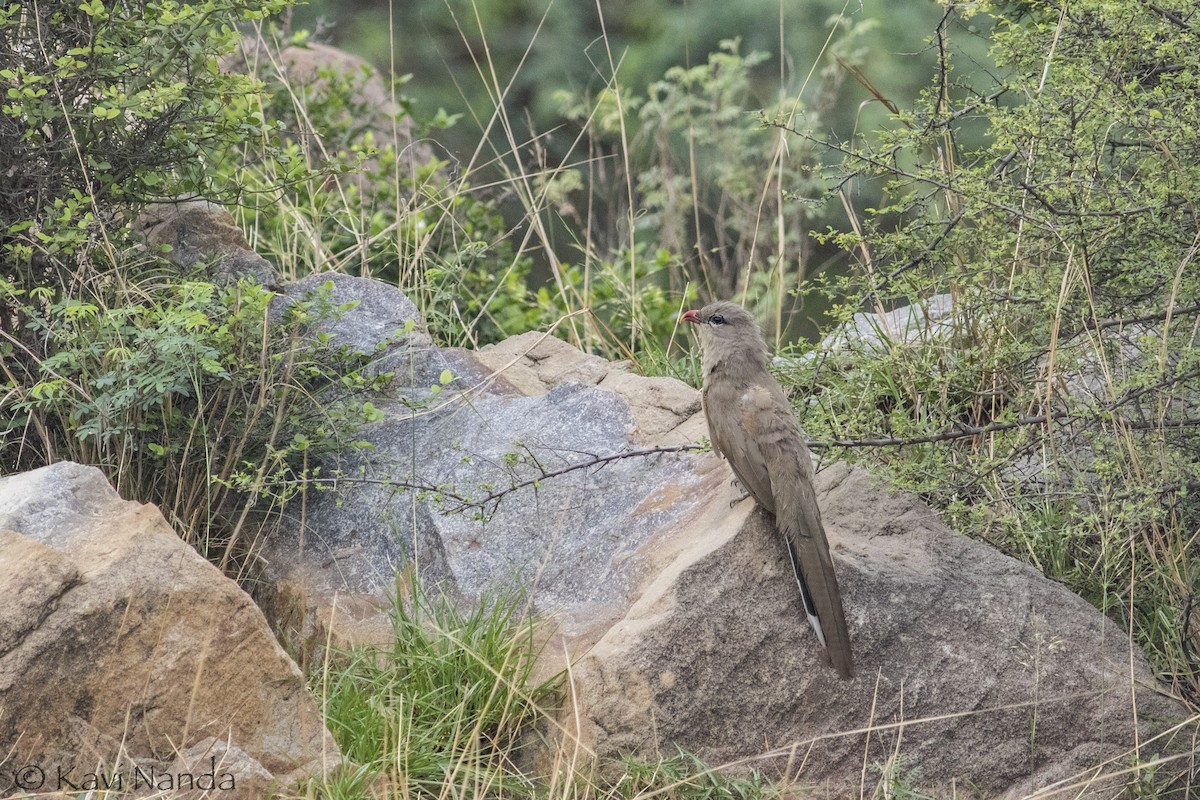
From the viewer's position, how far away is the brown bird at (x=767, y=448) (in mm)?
4453

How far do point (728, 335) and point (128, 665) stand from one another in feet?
8.70

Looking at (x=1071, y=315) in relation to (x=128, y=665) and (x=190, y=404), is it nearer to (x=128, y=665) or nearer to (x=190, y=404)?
(x=190, y=404)

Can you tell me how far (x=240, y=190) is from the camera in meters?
5.57

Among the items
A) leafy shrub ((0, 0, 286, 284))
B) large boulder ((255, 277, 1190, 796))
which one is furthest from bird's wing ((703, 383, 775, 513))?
leafy shrub ((0, 0, 286, 284))

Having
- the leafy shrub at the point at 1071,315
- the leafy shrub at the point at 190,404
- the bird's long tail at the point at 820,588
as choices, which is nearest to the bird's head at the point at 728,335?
the leafy shrub at the point at 1071,315

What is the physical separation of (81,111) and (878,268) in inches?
133

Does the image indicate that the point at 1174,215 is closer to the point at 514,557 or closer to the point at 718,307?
the point at 718,307

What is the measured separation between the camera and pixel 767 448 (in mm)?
4766

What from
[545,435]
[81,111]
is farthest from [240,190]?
[545,435]

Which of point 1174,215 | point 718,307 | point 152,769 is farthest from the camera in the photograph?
point 718,307

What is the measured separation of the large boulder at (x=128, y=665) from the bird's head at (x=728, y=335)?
2124mm

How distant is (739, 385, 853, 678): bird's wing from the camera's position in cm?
444

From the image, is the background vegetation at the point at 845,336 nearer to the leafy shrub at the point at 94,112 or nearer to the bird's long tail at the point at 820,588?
the leafy shrub at the point at 94,112

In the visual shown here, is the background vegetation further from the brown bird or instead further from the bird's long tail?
the bird's long tail
